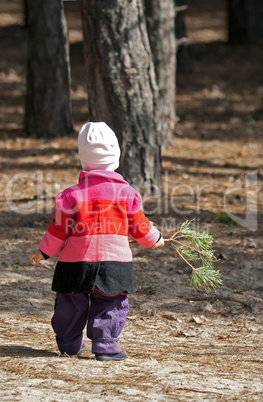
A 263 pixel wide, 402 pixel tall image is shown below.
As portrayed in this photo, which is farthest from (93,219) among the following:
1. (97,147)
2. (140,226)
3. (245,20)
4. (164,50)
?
(245,20)

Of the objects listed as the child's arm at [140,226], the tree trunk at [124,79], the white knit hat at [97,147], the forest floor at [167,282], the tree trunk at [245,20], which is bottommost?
the forest floor at [167,282]

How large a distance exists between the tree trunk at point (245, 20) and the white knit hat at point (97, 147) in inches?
606

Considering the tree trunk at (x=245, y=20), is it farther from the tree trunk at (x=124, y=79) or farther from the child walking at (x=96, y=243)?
the child walking at (x=96, y=243)

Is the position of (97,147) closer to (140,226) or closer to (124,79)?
(140,226)

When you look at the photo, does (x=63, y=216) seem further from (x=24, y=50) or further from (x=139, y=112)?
(x=24, y=50)

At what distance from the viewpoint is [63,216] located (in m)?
3.51

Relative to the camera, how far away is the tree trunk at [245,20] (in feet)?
58.1

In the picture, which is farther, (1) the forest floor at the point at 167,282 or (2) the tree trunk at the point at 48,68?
(2) the tree trunk at the point at 48,68

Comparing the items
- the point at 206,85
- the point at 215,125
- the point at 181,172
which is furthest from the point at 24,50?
the point at 181,172

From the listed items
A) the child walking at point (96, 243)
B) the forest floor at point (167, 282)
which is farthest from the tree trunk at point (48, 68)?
the child walking at point (96, 243)

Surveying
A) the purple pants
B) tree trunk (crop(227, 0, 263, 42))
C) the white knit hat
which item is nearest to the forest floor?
the purple pants

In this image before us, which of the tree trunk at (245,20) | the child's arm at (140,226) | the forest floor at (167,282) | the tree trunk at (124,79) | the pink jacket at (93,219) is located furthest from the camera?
the tree trunk at (245,20)

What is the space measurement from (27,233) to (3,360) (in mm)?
2864

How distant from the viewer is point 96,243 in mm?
3549
